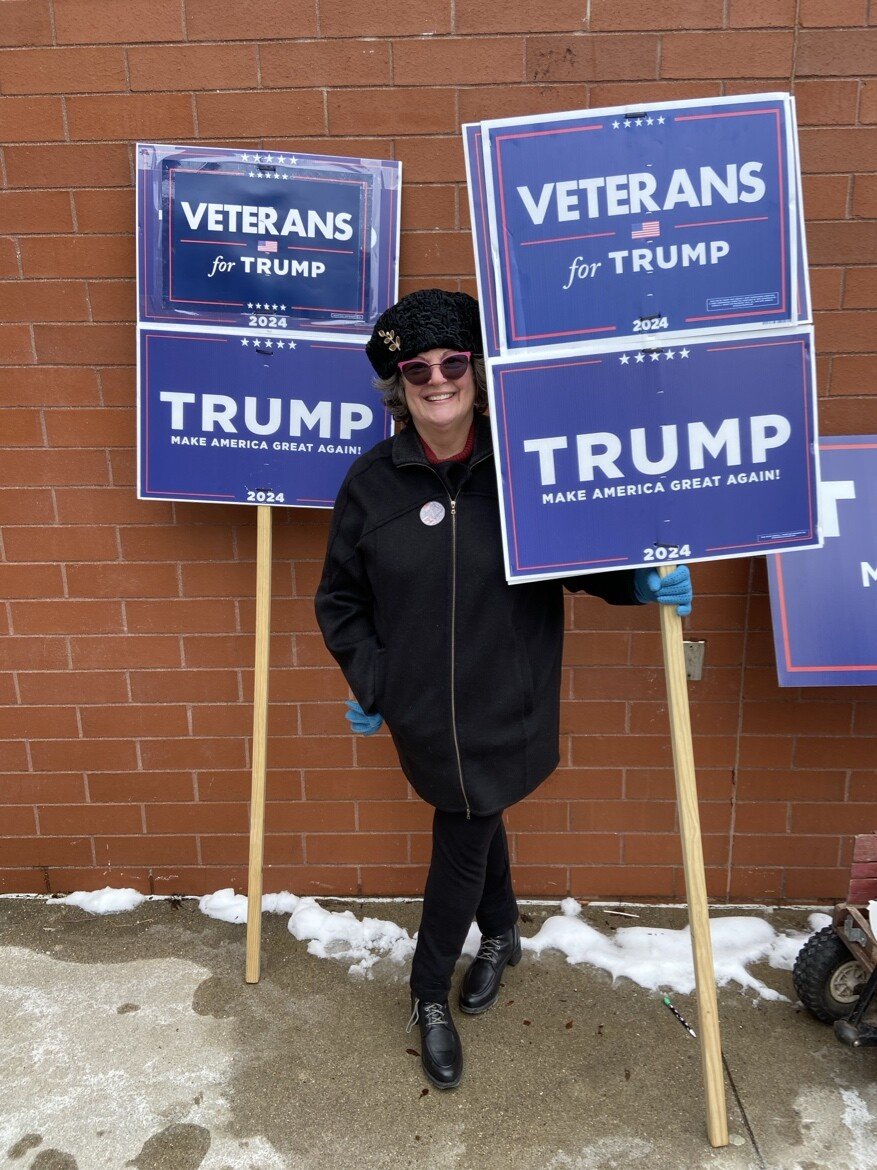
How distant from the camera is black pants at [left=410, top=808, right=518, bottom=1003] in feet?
8.05

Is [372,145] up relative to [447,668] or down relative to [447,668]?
up

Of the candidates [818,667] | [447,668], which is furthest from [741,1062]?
[447,668]

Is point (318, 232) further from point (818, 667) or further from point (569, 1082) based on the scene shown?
point (569, 1082)

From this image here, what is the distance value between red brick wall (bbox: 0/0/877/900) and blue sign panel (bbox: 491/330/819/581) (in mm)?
806

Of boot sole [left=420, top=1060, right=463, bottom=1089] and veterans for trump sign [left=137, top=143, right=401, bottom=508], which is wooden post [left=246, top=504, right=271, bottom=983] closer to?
veterans for trump sign [left=137, top=143, right=401, bottom=508]

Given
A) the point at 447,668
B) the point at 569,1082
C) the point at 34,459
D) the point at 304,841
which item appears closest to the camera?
the point at 447,668

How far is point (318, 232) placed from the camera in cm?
259

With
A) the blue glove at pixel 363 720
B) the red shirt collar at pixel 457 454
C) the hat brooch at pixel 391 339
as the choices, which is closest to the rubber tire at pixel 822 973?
the blue glove at pixel 363 720

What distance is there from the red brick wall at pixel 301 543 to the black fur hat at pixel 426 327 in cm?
68

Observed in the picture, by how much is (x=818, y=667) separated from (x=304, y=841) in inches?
73.9

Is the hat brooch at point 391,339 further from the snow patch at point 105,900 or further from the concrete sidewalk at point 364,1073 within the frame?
the snow patch at point 105,900

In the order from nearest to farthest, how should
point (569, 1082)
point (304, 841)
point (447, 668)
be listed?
point (447, 668), point (569, 1082), point (304, 841)

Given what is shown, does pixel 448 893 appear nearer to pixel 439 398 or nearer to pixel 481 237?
pixel 439 398

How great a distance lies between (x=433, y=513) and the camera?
2.25m
